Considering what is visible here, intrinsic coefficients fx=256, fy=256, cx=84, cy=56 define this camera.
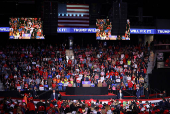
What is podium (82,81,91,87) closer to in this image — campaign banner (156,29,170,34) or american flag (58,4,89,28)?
american flag (58,4,89,28)

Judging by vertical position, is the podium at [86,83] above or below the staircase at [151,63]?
below

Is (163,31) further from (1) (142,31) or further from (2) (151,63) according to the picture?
(2) (151,63)

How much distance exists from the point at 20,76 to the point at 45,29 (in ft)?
19.9

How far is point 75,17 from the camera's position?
92.3ft

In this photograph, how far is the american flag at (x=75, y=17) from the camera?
2803 centimetres

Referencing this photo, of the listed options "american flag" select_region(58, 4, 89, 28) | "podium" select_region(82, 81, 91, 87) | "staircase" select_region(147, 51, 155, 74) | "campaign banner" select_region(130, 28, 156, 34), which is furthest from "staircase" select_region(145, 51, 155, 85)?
"american flag" select_region(58, 4, 89, 28)

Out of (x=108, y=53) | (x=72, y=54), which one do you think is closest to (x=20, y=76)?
(x=72, y=54)

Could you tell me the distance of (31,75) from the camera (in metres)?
25.8

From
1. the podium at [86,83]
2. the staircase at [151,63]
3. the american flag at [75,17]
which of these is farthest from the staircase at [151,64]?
the american flag at [75,17]

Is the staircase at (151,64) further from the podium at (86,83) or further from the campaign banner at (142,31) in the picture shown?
the podium at (86,83)

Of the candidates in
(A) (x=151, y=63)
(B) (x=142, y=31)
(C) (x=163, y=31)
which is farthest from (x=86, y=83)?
(C) (x=163, y=31)

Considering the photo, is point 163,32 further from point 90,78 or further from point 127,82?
point 90,78

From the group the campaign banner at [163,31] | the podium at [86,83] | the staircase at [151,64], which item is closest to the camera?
the podium at [86,83]

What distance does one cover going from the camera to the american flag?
28031 mm
